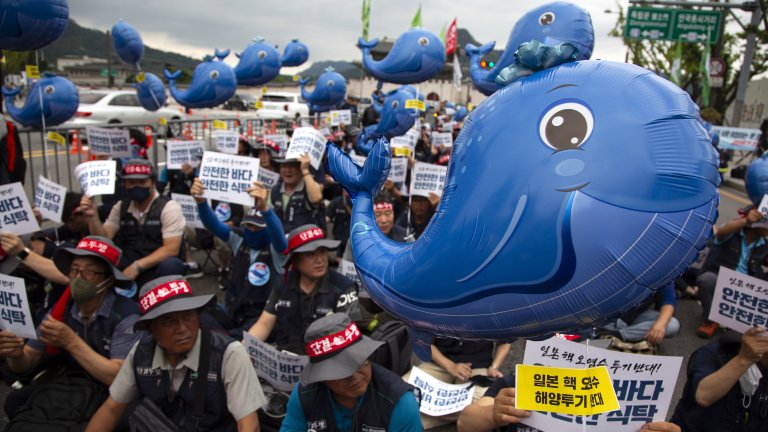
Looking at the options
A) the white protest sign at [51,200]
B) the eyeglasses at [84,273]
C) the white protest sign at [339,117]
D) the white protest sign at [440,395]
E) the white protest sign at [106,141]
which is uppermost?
the white protest sign at [339,117]

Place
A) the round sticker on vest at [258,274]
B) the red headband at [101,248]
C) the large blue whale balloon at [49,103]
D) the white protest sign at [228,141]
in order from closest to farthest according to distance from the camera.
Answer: the red headband at [101,248], the round sticker on vest at [258,274], the large blue whale balloon at [49,103], the white protest sign at [228,141]

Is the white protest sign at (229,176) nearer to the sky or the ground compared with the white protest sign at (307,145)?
nearer to the ground

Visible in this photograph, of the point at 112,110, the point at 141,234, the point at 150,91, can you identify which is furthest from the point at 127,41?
the point at 112,110

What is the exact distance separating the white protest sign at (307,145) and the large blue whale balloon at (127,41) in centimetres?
367

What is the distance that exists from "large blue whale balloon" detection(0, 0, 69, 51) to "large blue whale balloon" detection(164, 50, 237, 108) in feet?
13.9

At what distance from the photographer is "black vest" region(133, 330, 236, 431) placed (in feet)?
8.48

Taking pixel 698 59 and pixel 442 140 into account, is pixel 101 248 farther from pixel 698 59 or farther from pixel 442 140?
pixel 698 59

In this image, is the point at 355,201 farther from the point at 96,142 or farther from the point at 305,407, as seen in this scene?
the point at 96,142

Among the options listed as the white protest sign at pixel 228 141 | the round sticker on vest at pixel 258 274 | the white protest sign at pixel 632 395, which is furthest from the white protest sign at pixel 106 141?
the white protest sign at pixel 632 395

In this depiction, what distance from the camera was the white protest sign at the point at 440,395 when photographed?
3.55m

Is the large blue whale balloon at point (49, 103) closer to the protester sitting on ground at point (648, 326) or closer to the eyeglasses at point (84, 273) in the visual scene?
the eyeglasses at point (84, 273)

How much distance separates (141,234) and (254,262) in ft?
3.57

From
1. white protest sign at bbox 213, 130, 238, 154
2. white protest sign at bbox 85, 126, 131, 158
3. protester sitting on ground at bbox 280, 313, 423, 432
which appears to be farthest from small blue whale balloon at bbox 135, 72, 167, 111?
protester sitting on ground at bbox 280, 313, 423, 432

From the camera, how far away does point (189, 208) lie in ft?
17.7
